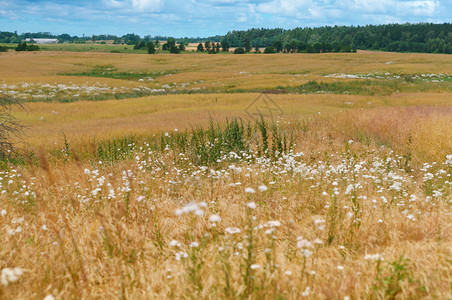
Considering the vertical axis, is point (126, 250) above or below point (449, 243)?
below

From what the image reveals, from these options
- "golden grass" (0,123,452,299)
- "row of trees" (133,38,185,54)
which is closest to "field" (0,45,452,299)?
"golden grass" (0,123,452,299)

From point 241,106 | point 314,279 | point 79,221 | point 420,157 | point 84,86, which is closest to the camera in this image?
point 314,279

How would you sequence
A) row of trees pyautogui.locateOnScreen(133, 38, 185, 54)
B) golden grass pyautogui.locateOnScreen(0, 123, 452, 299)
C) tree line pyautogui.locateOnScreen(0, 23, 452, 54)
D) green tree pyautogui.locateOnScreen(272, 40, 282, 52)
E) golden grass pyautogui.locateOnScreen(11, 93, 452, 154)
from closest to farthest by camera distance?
golden grass pyautogui.locateOnScreen(0, 123, 452, 299) < golden grass pyautogui.locateOnScreen(11, 93, 452, 154) < row of trees pyautogui.locateOnScreen(133, 38, 185, 54) < tree line pyautogui.locateOnScreen(0, 23, 452, 54) < green tree pyautogui.locateOnScreen(272, 40, 282, 52)

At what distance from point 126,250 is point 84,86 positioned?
133 ft

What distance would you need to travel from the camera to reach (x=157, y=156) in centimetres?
942

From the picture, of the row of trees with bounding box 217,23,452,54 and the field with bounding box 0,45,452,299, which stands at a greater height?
the row of trees with bounding box 217,23,452,54

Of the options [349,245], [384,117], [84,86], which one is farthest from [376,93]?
[84,86]

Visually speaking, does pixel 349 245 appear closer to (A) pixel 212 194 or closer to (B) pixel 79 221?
(A) pixel 212 194

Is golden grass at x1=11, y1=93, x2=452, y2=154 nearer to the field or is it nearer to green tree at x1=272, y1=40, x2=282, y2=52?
the field

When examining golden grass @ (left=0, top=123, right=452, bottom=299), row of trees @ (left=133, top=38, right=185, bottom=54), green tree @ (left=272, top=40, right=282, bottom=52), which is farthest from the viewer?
green tree @ (left=272, top=40, right=282, bottom=52)

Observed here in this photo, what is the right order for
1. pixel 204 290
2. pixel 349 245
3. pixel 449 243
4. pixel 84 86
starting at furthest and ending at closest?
1. pixel 84 86
2. pixel 349 245
3. pixel 449 243
4. pixel 204 290

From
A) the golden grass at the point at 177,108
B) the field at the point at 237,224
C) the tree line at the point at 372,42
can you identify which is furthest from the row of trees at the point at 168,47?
the field at the point at 237,224

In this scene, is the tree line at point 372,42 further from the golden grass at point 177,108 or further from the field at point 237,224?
the field at point 237,224

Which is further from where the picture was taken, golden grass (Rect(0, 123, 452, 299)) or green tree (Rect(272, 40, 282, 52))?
green tree (Rect(272, 40, 282, 52))
